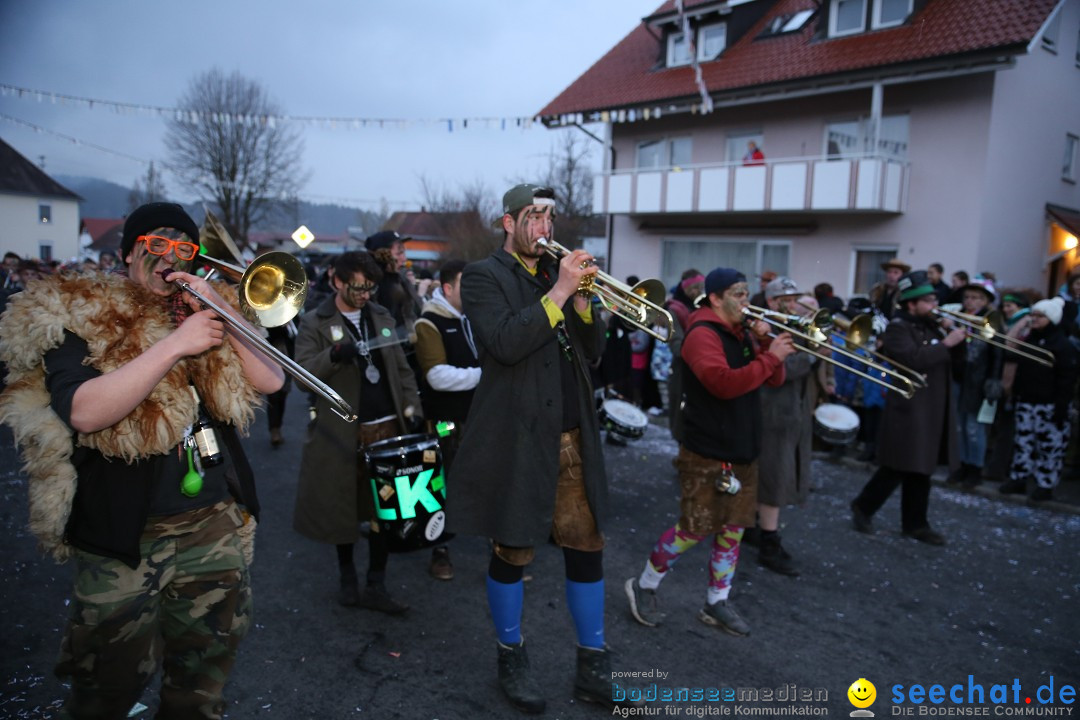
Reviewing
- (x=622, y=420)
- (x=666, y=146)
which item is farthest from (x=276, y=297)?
(x=666, y=146)

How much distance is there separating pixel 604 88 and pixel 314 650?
771 inches

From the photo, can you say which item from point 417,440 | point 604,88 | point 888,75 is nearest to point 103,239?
point 604,88

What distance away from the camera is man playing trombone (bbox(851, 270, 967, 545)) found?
538cm

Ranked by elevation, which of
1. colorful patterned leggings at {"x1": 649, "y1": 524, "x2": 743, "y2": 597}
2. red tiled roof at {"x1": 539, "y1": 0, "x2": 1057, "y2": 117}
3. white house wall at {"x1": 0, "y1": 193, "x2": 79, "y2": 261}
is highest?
red tiled roof at {"x1": 539, "y1": 0, "x2": 1057, "y2": 117}

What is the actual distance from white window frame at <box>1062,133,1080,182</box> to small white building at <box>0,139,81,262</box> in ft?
147

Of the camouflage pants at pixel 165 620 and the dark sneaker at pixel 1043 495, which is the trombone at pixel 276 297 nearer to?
the camouflage pants at pixel 165 620

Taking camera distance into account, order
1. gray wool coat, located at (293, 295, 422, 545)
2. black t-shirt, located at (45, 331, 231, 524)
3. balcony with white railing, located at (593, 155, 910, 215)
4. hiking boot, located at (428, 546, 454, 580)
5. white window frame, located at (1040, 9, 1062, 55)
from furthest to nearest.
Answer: white window frame, located at (1040, 9, 1062, 55)
balcony with white railing, located at (593, 155, 910, 215)
hiking boot, located at (428, 546, 454, 580)
gray wool coat, located at (293, 295, 422, 545)
black t-shirt, located at (45, 331, 231, 524)

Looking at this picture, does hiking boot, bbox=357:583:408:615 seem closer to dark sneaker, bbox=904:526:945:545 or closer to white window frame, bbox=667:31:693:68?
dark sneaker, bbox=904:526:945:545

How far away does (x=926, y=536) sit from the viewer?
217 inches

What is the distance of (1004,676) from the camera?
3.64 metres

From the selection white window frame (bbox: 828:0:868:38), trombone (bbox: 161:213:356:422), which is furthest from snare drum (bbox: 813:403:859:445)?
white window frame (bbox: 828:0:868:38)

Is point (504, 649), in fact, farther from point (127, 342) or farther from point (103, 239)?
point (103, 239)

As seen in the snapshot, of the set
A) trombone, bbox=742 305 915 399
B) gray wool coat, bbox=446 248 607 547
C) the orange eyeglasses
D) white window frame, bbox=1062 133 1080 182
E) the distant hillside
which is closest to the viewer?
the orange eyeglasses

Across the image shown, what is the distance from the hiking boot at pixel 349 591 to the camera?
4.07 m
